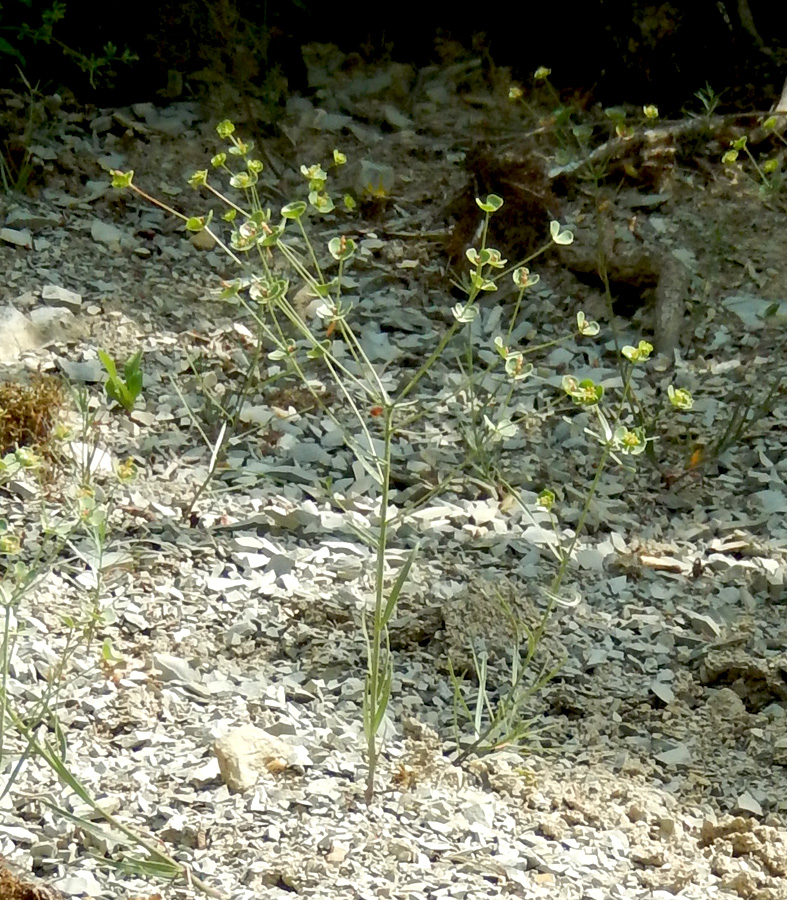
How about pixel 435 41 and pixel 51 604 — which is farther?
pixel 435 41

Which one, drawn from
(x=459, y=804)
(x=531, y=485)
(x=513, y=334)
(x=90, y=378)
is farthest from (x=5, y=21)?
(x=459, y=804)

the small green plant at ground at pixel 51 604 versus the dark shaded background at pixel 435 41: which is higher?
the dark shaded background at pixel 435 41

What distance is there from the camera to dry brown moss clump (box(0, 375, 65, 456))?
103 inches

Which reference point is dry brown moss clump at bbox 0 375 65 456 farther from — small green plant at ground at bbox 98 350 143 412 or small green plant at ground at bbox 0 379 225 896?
small green plant at ground at bbox 98 350 143 412

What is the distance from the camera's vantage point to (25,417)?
8.71 ft

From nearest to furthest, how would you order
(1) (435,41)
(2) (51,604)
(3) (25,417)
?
(2) (51,604) < (3) (25,417) < (1) (435,41)

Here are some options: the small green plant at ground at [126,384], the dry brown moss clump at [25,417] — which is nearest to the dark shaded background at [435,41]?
the small green plant at ground at [126,384]

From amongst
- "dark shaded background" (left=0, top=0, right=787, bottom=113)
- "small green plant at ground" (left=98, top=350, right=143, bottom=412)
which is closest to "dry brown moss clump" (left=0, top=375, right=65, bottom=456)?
"small green plant at ground" (left=98, top=350, right=143, bottom=412)

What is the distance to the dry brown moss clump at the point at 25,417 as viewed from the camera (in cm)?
262

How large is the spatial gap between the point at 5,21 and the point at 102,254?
105 centimetres

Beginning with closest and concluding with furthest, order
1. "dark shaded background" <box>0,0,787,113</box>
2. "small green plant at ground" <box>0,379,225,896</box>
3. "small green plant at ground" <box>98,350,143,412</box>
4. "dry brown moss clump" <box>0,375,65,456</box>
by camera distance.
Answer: "small green plant at ground" <box>0,379,225,896</box>
"dry brown moss clump" <box>0,375,65,456</box>
"small green plant at ground" <box>98,350,143,412</box>
"dark shaded background" <box>0,0,787,113</box>

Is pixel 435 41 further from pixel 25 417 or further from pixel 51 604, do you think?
pixel 51 604

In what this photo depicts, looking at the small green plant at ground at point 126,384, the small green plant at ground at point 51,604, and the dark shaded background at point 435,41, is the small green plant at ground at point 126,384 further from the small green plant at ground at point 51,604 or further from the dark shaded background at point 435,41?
the dark shaded background at point 435,41

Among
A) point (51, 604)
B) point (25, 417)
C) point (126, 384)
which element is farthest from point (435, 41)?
point (51, 604)
